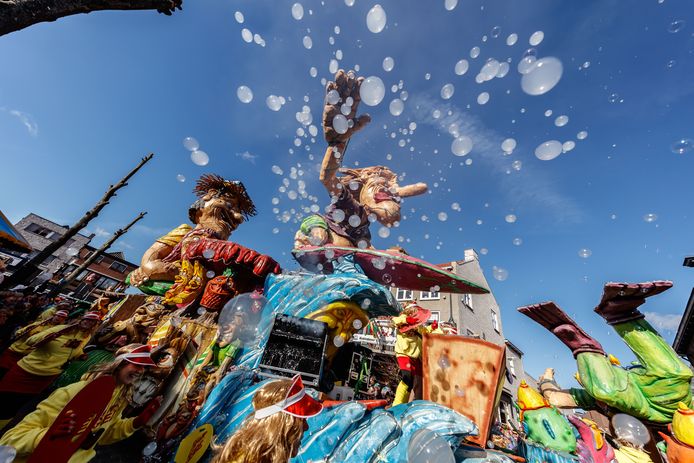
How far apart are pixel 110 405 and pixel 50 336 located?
3.01 meters

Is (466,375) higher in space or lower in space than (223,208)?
lower

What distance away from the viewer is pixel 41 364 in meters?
4.02

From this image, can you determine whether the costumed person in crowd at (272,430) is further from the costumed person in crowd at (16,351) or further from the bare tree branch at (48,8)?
the costumed person in crowd at (16,351)

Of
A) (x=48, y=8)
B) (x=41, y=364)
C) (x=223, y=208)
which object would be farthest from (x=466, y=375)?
(x=48, y=8)

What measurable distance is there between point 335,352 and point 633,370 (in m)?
3.91

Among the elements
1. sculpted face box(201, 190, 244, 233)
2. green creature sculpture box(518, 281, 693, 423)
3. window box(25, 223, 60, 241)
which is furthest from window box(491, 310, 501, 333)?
window box(25, 223, 60, 241)

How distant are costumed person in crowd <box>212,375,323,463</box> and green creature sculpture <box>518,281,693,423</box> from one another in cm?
275

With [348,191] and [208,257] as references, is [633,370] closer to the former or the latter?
[348,191]

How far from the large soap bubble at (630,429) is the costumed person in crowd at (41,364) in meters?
7.59

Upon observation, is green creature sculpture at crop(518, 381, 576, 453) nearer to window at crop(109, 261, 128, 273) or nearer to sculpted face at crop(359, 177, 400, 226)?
sculpted face at crop(359, 177, 400, 226)

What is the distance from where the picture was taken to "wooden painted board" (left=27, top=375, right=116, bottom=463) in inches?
77.6

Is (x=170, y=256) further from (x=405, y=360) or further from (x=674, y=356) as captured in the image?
(x=674, y=356)

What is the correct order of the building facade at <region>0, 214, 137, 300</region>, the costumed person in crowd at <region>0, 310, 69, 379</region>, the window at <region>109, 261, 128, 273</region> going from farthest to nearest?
the window at <region>109, 261, 128, 273</region>, the building facade at <region>0, 214, 137, 300</region>, the costumed person in crowd at <region>0, 310, 69, 379</region>

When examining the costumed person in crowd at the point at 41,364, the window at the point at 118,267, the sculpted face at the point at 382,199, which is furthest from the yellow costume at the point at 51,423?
the window at the point at 118,267
